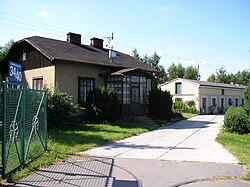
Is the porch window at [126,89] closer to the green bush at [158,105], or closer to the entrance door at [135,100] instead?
the entrance door at [135,100]

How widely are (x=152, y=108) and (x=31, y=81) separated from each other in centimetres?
929

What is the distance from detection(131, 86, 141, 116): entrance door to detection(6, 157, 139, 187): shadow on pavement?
43.5 ft

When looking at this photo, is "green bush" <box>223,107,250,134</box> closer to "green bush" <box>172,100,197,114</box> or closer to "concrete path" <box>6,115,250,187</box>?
"concrete path" <box>6,115,250,187</box>

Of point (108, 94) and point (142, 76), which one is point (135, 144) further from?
point (142, 76)

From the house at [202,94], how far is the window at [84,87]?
1904 cm

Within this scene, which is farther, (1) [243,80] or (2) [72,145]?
(1) [243,80]

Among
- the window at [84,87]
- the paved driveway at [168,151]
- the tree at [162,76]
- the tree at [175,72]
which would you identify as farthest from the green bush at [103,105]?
the tree at [175,72]

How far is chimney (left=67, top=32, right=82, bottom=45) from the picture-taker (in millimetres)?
24453

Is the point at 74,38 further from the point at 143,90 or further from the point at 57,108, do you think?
the point at 57,108

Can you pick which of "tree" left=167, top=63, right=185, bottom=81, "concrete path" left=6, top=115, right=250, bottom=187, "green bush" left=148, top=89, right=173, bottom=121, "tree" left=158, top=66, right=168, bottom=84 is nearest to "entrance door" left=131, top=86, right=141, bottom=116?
"green bush" left=148, top=89, right=173, bottom=121

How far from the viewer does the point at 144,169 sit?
7.52 metres

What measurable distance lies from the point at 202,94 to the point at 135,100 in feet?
57.9

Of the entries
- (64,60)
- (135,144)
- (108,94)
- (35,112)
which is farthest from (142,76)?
(35,112)

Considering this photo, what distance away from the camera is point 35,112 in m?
8.38
